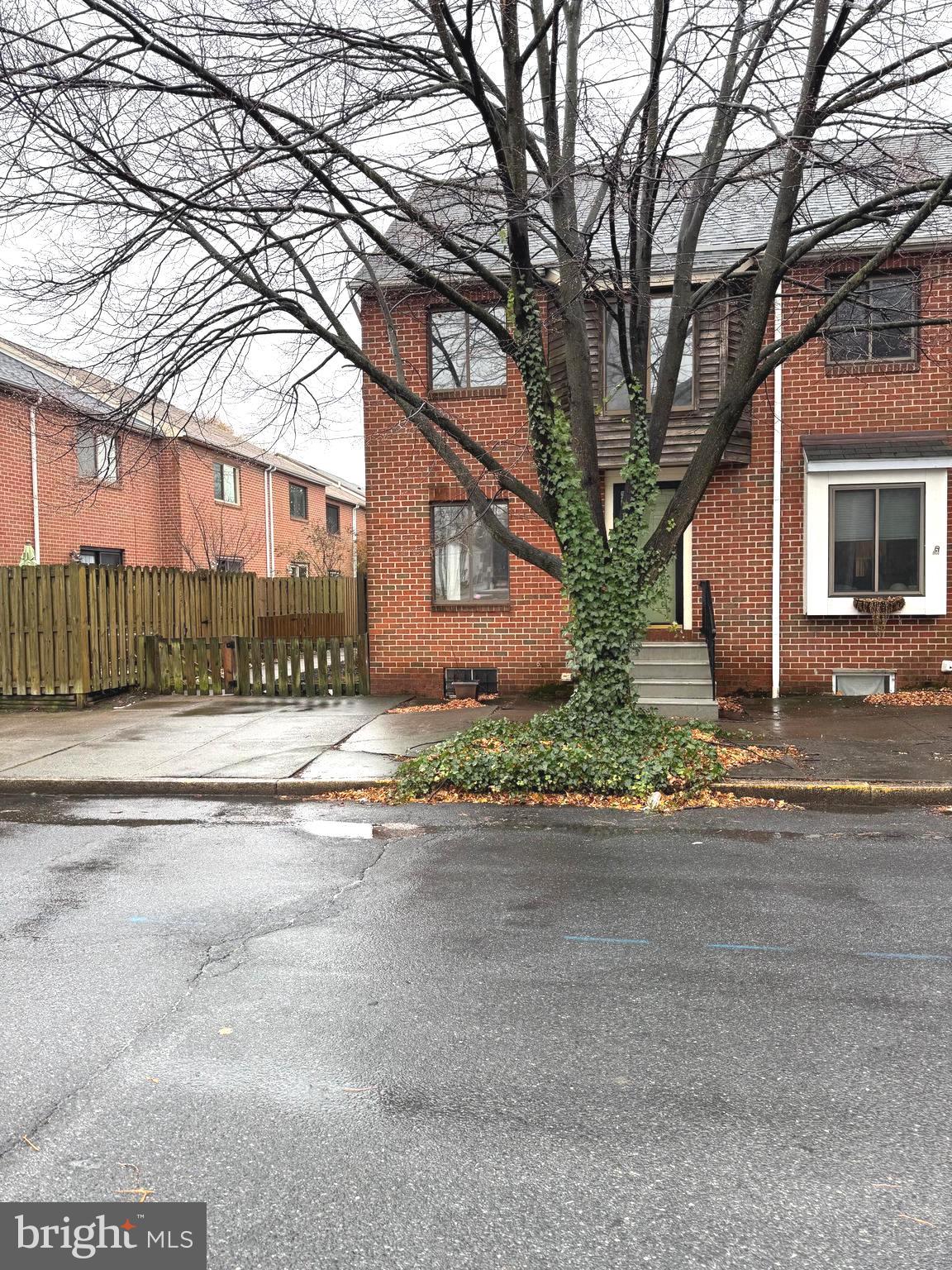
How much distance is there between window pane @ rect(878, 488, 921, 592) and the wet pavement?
1915mm

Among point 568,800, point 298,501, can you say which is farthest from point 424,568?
point 298,501

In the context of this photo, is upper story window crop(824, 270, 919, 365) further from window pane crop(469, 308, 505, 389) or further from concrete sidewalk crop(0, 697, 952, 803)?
concrete sidewalk crop(0, 697, 952, 803)

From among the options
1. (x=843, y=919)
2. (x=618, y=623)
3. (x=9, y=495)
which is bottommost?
(x=843, y=919)

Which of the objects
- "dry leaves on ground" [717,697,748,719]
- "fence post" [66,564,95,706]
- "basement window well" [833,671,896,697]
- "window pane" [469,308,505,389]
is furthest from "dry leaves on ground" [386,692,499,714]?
"basement window well" [833,671,896,697]

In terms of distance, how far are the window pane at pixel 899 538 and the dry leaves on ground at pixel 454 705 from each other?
5868 millimetres

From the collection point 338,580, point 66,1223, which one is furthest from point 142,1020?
point 338,580

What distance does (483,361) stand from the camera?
1452 cm

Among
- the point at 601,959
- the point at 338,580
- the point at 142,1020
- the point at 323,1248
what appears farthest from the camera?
the point at 338,580

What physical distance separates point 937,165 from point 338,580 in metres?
12.3

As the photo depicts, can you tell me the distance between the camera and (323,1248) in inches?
99.2

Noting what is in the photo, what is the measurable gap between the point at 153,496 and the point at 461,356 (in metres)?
14.2

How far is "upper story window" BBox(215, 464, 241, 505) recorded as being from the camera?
2870cm

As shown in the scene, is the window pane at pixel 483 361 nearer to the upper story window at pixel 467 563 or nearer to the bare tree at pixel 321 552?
the upper story window at pixel 467 563

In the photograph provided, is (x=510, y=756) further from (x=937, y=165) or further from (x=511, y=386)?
(x=937, y=165)
